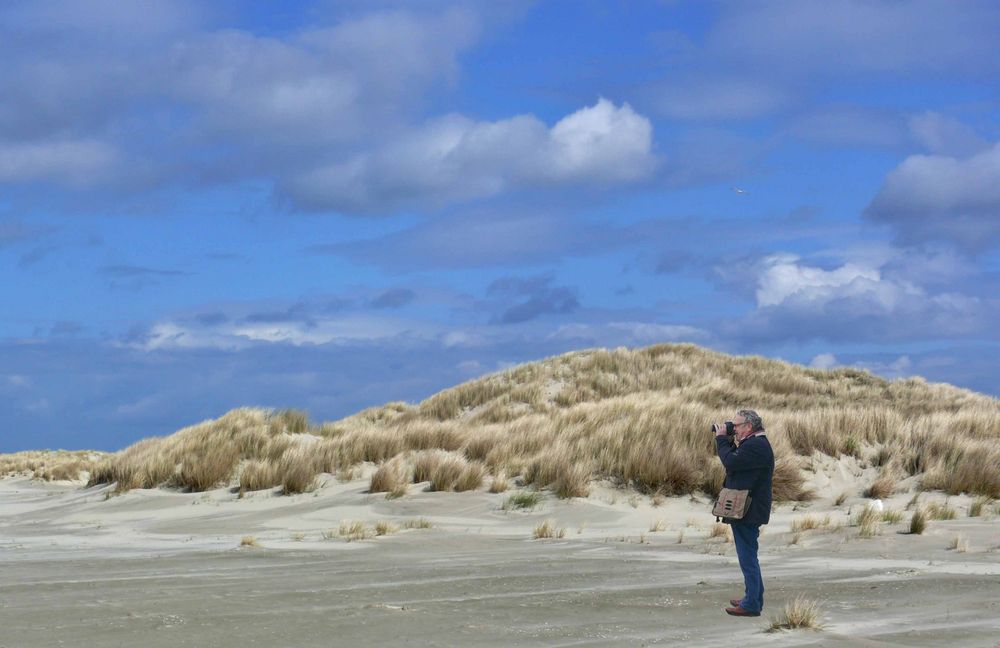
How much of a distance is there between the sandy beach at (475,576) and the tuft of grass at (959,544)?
0.02 metres

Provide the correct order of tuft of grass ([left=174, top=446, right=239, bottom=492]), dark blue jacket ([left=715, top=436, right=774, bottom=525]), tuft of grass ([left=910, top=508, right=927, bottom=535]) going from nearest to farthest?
1. dark blue jacket ([left=715, top=436, right=774, bottom=525])
2. tuft of grass ([left=910, top=508, right=927, bottom=535])
3. tuft of grass ([left=174, top=446, right=239, bottom=492])

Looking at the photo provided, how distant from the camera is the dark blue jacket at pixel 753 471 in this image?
843cm

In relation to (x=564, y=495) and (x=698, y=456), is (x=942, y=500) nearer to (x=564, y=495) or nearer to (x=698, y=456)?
(x=698, y=456)

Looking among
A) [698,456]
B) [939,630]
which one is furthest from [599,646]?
[698,456]

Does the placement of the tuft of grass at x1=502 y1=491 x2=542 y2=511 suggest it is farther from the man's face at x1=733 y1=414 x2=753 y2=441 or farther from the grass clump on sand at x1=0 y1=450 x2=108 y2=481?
the grass clump on sand at x1=0 y1=450 x2=108 y2=481

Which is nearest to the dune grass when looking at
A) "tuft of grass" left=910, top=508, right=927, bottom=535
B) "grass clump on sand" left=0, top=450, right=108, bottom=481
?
"tuft of grass" left=910, top=508, right=927, bottom=535

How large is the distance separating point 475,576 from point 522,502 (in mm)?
6149

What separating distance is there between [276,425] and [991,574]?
1541cm

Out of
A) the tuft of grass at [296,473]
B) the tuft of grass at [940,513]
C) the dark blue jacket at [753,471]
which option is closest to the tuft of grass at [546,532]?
the tuft of grass at [940,513]

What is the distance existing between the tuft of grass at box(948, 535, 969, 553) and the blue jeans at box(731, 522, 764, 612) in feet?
14.8

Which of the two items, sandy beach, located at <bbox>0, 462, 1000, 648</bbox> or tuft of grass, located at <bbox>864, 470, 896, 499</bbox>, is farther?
tuft of grass, located at <bbox>864, 470, 896, 499</bbox>

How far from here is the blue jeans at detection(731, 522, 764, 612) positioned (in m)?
8.47

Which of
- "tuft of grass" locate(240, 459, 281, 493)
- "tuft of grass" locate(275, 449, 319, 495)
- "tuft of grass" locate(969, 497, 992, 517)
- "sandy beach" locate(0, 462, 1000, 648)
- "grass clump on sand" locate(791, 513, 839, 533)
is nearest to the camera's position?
"sandy beach" locate(0, 462, 1000, 648)

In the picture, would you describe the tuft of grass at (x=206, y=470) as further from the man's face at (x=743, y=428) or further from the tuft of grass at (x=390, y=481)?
the man's face at (x=743, y=428)
